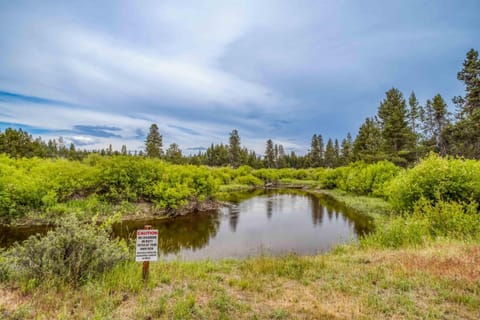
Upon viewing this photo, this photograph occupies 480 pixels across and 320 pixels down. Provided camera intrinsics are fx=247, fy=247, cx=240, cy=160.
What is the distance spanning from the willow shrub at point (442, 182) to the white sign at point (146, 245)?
12.8 metres

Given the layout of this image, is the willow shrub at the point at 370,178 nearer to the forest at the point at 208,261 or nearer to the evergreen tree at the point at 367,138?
the forest at the point at 208,261

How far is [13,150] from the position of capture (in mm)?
37812

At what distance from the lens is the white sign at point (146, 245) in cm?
455

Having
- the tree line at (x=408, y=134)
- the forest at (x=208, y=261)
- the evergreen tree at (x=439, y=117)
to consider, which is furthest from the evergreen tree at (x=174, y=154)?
the evergreen tree at (x=439, y=117)

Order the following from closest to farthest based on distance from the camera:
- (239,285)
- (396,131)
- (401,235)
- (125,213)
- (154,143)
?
(239,285) → (401,235) → (125,213) → (396,131) → (154,143)

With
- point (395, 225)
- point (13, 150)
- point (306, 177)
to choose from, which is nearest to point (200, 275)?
A: point (395, 225)

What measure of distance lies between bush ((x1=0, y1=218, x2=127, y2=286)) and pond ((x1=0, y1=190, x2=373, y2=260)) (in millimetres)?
3778

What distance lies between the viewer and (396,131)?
107 feet

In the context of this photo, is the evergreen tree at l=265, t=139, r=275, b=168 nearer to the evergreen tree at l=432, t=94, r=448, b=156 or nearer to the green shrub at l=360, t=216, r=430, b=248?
the evergreen tree at l=432, t=94, r=448, b=156

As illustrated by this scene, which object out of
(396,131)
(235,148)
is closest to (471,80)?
(396,131)

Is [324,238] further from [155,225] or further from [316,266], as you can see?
[155,225]

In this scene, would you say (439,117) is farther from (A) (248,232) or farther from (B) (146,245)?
(B) (146,245)

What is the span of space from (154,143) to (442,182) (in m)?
51.1

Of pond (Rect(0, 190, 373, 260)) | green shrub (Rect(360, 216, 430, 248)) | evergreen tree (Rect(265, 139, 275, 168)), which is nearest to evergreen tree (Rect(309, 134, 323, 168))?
evergreen tree (Rect(265, 139, 275, 168))
